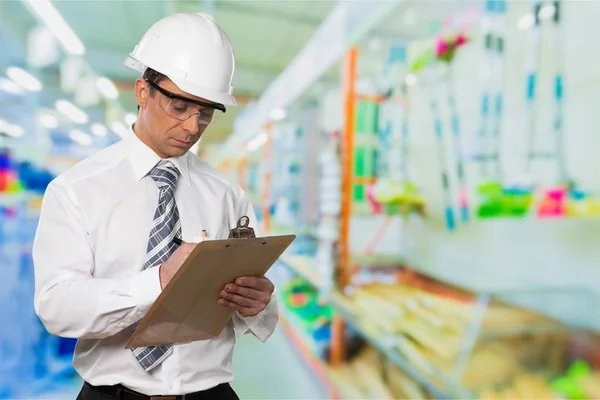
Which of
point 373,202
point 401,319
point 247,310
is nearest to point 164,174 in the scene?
point 247,310

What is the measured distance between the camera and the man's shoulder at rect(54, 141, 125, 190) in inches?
44.2

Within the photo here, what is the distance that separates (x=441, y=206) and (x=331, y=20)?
1588mm

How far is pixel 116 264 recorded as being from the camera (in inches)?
45.0

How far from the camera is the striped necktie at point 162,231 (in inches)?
44.9

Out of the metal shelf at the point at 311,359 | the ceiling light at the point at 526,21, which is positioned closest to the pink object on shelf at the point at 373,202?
the metal shelf at the point at 311,359

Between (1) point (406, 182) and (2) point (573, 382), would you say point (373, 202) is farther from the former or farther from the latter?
(2) point (573, 382)

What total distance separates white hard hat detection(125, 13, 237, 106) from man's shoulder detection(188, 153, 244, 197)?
286 mm

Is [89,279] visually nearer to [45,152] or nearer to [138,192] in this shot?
[138,192]

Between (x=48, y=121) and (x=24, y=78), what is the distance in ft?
1.01

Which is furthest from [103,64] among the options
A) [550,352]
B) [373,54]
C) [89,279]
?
[550,352]

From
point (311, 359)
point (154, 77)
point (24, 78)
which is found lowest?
point (311, 359)

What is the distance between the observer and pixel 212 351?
124 cm

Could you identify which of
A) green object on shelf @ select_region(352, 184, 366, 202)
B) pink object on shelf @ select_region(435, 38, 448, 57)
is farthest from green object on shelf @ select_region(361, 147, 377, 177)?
pink object on shelf @ select_region(435, 38, 448, 57)

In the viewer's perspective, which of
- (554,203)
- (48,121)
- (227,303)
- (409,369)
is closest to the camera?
(227,303)
